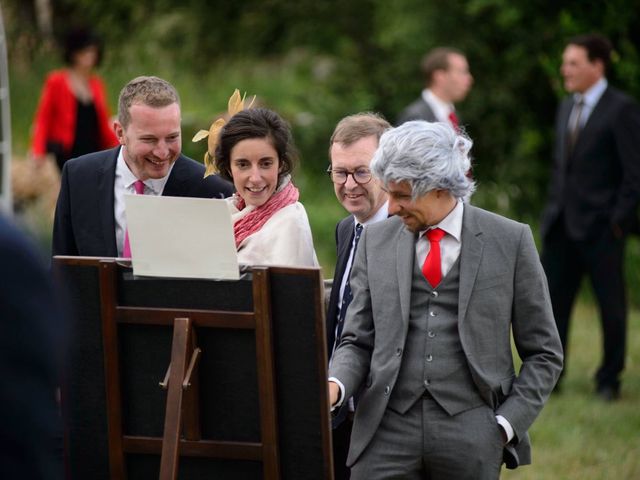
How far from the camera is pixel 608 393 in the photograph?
8.01 meters

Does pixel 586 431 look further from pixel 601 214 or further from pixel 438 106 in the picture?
pixel 438 106

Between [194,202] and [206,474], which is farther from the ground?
[194,202]

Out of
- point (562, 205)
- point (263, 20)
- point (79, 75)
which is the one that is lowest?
point (562, 205)

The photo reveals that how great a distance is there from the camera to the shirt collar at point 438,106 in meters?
8.86

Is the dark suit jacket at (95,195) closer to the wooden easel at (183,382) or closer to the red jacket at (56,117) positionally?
the wooden easel at (183,382)

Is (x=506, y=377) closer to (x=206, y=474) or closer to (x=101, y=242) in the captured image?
(x=206, y=474)

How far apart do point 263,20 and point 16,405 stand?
1335 cm

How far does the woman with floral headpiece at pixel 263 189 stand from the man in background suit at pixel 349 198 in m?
0.15

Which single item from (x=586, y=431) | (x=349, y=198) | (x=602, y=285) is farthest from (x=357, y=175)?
(x=602, y=285)

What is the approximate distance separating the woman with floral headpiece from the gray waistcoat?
420mm

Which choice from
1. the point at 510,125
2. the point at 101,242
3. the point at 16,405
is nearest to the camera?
the point at 16,405

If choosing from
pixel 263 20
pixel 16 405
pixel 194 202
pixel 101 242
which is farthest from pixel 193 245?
pixel 263 20

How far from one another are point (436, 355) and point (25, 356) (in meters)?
1.89

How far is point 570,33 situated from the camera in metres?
11.2
